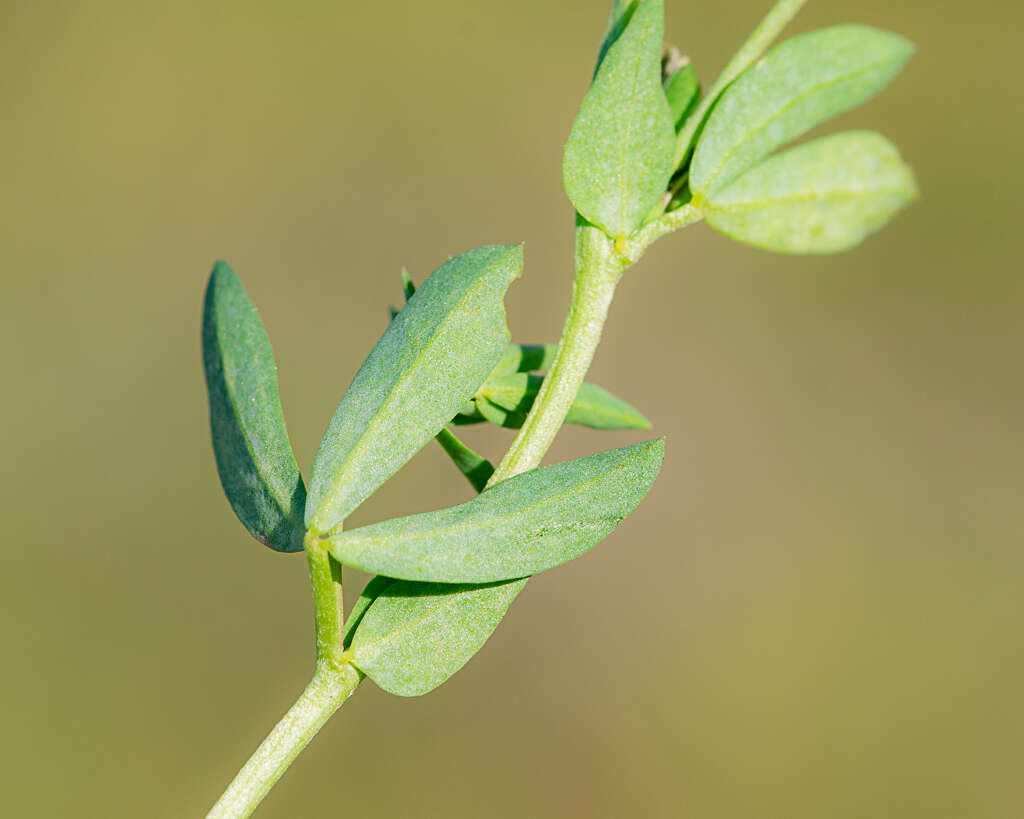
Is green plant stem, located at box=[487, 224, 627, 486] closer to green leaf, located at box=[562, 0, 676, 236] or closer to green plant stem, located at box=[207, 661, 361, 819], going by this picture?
green leaf, located at box=[562, 0, 676, 236]

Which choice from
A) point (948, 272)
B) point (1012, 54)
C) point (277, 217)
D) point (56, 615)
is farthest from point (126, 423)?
point (1012, 54)

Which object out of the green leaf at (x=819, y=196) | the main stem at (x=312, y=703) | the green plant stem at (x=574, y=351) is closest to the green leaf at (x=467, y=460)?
the green plant stem at (x=574, y=351)

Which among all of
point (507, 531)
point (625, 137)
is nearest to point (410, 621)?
point (507, 531)

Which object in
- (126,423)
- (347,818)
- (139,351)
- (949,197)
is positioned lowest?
(347,818)

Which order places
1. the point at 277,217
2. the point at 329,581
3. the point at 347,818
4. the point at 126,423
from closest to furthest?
the point at 329,581
the point at 347,818
the point at 126,423
the point at 277,217

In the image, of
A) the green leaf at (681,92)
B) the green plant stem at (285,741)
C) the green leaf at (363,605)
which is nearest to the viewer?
the green plant stem at (285,741)

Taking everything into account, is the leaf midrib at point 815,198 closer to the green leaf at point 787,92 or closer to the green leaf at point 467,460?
the green leaf at point 787,92

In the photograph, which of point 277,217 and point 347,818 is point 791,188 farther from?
point 277,217

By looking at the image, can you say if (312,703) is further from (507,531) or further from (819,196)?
(819,196)
